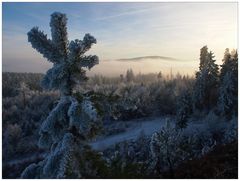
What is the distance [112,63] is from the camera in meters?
13.0

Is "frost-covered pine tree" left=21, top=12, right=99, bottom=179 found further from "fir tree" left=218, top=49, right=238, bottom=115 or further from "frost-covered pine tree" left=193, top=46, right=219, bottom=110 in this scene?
"frost-covered pine tree" left=193, top=46, right=219, bottom=110

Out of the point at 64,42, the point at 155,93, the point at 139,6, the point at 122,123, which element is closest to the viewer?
the point at 64,42

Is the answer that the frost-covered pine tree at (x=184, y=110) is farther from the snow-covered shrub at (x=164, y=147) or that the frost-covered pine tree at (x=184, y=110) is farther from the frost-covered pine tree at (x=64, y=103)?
the frost-covered pine tree at (x=64, y=103)

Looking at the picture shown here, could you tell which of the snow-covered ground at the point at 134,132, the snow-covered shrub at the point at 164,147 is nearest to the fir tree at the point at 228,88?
the snow-covered ground at the point at 134,132

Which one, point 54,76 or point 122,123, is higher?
point 54,76

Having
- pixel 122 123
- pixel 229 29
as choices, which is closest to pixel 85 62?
pixel 229 29

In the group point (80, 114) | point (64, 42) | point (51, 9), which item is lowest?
point (80, 114)

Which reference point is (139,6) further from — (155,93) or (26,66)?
(155,93)

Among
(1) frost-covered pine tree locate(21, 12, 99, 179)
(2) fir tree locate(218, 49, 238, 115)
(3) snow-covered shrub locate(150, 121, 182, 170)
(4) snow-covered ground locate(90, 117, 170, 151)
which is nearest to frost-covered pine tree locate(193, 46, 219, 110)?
(2) fir tree locate(218, 49, 238, 115)

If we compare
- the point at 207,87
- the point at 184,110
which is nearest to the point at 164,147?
the point at 184,110

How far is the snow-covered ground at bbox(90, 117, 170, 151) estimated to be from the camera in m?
43.1

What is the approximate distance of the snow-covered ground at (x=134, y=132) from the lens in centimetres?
4306

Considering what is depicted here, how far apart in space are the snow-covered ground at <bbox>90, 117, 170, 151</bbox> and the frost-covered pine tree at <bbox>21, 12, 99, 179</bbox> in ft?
106

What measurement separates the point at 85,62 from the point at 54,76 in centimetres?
64
